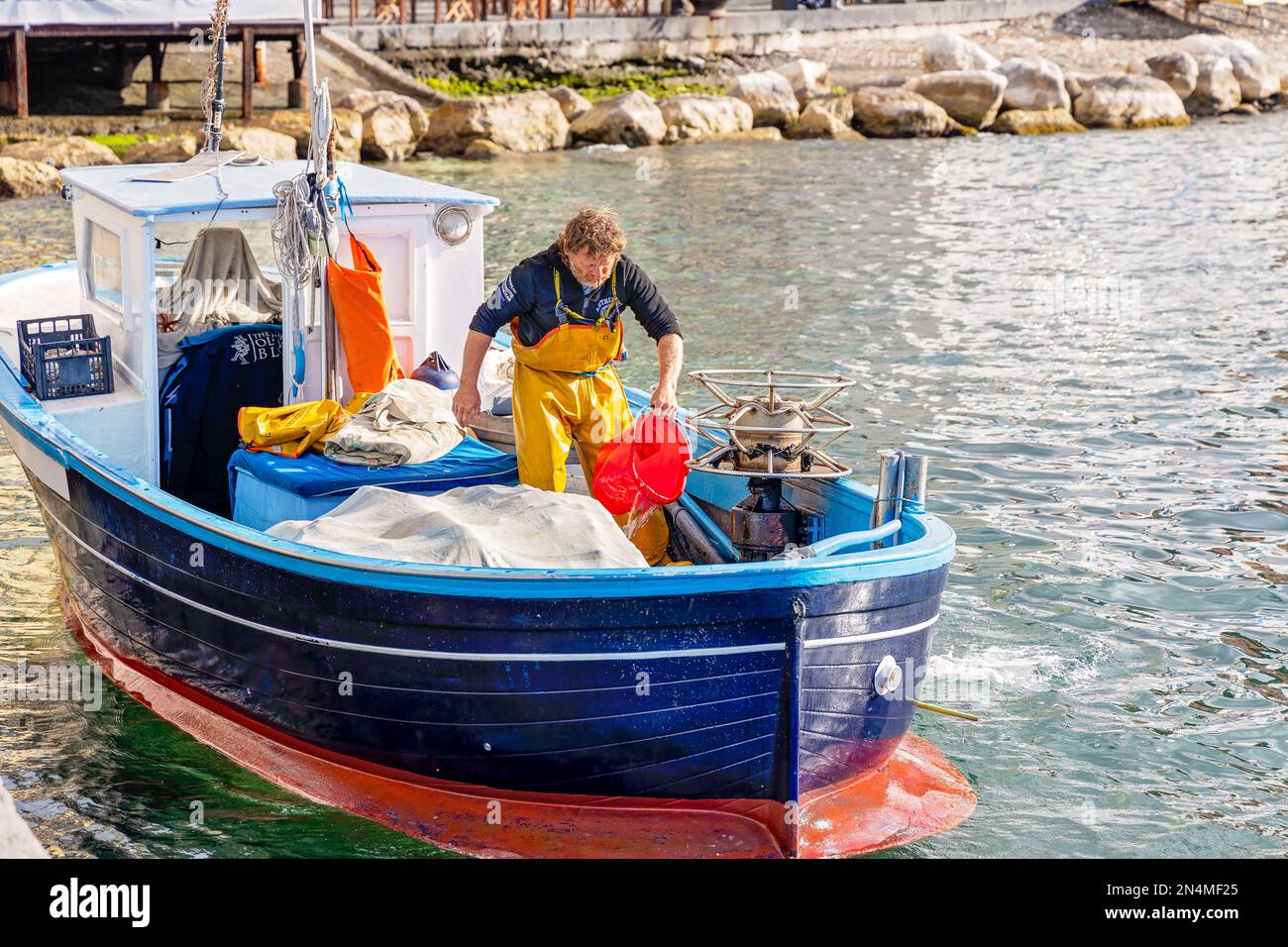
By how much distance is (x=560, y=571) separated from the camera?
613cm

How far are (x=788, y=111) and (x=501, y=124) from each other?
23.2 ft

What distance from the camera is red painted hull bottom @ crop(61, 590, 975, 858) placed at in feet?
21.1

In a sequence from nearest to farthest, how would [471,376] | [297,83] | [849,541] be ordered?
[849,541], [471,376], [297,83]

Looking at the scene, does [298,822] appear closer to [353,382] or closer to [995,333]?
[353,382]

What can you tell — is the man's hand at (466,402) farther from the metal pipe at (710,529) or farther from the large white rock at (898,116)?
the large white rock at (898,116)

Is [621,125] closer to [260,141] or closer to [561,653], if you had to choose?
[260,141]

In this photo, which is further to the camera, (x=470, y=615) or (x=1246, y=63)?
(x=1246, y=63)

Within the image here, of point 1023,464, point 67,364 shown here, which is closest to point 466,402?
point 67,364

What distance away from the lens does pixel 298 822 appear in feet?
23.0

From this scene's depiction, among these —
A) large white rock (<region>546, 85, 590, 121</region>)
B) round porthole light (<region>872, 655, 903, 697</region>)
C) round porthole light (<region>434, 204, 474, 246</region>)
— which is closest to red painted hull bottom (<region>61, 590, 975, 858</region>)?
round porthole light (<region>872, 655, 903, 697</region>)

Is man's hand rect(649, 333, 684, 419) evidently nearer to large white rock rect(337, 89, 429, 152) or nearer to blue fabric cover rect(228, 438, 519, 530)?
blue fabric cover rect(228, 438, 519, 530)

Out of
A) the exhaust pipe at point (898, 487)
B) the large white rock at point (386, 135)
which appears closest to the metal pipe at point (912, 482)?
the exhaust pipe at point (898, 487)
